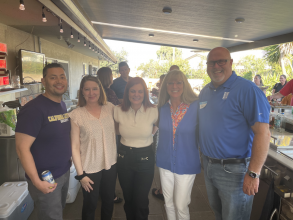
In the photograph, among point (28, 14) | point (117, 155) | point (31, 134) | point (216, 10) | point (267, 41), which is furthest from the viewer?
point (267, 41)

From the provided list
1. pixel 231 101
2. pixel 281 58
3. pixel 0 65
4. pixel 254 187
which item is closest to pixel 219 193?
pixel 254 187

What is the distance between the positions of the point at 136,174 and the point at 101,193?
38 centimetres

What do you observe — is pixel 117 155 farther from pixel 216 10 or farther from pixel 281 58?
pixel 281 58

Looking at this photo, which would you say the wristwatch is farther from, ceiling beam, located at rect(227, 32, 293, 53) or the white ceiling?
ceiling beam, located at rect(227, 32, 293, 53)

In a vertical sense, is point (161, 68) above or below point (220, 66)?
above

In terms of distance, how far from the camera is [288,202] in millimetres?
1626

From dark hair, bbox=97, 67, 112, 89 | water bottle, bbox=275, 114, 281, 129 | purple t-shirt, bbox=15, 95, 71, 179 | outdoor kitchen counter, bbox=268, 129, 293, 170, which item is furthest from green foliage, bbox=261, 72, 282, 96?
purple t-shirt, bbox=15, 95, 71, 179

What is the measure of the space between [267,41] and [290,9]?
8.09 ft

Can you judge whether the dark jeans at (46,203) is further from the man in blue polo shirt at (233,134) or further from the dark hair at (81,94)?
the man in blue polo shirt at (233,134)

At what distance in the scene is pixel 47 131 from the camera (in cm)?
145

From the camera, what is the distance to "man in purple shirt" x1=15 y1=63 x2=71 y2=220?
135 centimetres

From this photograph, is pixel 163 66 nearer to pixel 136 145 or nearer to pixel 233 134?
pixel 136 145

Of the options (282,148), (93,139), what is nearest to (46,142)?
(93,139)

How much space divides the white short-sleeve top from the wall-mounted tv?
3762 mm
